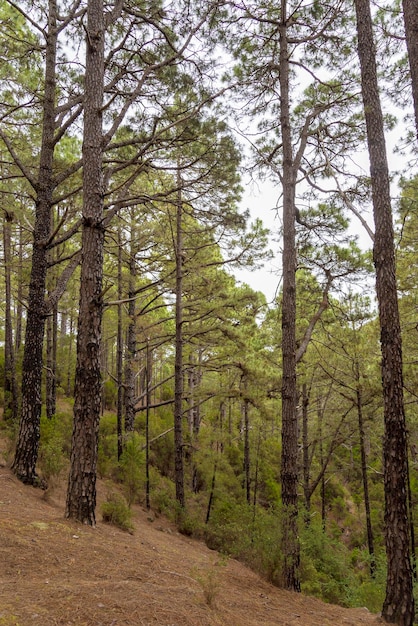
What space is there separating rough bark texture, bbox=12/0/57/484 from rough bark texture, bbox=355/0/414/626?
17.5 ft

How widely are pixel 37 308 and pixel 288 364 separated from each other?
14.6 feet

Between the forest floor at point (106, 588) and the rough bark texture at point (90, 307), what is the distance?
0.48m

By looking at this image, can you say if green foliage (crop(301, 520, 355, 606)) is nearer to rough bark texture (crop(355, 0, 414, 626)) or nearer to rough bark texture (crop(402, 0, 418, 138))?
rough bark texture (crop(355, 0, 414, 626))

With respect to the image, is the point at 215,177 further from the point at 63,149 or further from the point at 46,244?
the point at 63,149

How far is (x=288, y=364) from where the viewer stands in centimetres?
649

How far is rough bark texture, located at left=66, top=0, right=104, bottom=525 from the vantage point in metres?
5.06

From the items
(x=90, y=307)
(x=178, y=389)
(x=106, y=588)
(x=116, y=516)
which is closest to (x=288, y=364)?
(x=90, y=307)

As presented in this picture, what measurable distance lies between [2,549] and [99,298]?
9.80 feet

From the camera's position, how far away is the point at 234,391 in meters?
10.6

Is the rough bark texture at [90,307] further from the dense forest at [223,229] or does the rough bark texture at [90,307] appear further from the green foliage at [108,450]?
the green foliage at [108,450]

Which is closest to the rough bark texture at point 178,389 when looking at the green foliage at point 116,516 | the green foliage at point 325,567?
the green foliage at point 325,567

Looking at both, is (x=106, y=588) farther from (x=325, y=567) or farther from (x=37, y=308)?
(x=325, y=567)

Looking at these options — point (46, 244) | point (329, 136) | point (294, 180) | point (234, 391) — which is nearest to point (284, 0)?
point (329, 136)

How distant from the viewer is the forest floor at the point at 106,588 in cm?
263
